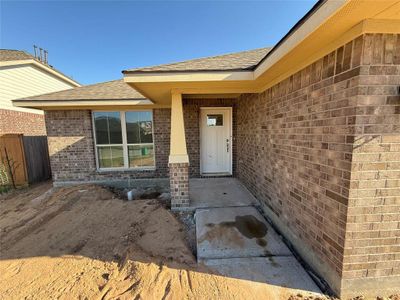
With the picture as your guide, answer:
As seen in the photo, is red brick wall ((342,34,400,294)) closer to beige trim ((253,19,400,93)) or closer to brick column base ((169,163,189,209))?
beige trim ((253,19,400,93))

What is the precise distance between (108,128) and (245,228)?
523cm

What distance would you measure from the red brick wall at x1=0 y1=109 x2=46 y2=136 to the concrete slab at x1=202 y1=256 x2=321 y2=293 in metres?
9.61

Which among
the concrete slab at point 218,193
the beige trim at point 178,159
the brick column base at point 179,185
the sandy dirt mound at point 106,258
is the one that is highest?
the beige trim at point 178,159

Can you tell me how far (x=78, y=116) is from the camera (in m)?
5.75

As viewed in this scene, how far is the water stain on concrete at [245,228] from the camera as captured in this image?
9.46ft

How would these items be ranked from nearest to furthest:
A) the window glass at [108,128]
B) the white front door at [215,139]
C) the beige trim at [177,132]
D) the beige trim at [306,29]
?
the beige trim at [306,29], the beige trim at [177,132], the window glass at [108,128], the white front door at [215,139]

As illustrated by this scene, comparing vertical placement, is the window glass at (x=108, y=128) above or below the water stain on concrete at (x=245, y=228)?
above

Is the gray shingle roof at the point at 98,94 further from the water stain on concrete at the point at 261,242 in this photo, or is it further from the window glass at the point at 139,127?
the water stain on concrete at the point at 261,242

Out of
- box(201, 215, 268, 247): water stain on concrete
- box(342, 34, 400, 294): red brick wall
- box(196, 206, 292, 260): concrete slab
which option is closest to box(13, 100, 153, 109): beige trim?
box(196, 206, 292, 260): concrete slab

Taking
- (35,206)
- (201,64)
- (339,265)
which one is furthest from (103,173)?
(339,265)

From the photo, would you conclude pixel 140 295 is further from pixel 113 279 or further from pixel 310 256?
pixel 310 256

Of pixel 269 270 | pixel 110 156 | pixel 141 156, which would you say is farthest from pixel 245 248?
pixel 110 156

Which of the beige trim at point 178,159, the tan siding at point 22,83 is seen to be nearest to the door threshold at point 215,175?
the beige trim at point 178,159

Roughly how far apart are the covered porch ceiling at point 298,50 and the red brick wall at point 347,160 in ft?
0.36
